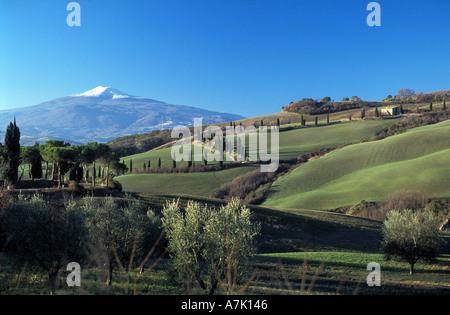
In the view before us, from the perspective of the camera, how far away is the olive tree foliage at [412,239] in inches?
1528

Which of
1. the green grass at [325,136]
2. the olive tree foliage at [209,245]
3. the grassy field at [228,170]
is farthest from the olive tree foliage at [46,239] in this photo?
the green grass at [325,136]

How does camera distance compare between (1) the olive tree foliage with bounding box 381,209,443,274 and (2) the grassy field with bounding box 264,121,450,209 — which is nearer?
(1) the olive tree foliage with bounding box 381,209,443,274

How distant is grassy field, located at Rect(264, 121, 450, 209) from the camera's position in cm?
9388

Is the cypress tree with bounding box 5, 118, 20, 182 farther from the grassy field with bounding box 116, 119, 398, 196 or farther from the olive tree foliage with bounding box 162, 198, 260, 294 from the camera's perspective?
the olive tree foliage with bounding box 162, 198, 260, 294

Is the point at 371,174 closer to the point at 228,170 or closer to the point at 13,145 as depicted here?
the point at 228,170

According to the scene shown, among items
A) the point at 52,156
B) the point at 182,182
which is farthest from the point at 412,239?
the point at 182,182

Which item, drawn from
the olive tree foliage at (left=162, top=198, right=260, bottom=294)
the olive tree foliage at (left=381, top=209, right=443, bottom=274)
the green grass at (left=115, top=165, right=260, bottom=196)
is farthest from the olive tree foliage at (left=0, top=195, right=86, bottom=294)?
the green grass at (left=115, top=165, right=260, bottom=196)

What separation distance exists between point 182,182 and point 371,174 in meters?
64.5

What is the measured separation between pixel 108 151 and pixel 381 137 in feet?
430

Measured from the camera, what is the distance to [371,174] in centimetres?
10862

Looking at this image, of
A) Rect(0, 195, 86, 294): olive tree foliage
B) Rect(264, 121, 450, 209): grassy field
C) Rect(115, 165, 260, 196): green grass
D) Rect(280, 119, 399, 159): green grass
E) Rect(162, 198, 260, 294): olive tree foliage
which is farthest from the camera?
Rect(280, 119, 399, 159): green grass

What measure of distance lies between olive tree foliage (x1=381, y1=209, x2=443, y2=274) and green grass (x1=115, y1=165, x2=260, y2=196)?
71531 mm

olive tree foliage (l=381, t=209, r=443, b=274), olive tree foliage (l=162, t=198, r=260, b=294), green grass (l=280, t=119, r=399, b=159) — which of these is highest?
green grass (l=280, t=119, r=399, b=159)

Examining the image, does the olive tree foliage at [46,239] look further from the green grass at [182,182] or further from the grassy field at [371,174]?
the green grass at [182,182]
